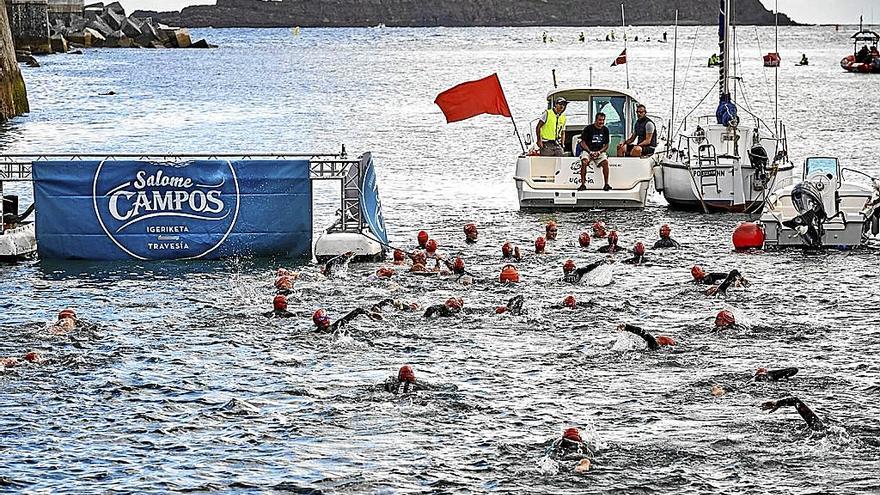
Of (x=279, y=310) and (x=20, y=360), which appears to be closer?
(x=20, y=360)

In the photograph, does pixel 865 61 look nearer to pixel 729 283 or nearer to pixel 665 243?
pixel 665 243

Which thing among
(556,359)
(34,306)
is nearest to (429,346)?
(556,359)

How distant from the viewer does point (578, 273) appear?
2452 centimetres

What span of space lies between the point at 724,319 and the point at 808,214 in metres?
7.52

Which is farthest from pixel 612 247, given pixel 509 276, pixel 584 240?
pixel 509 276

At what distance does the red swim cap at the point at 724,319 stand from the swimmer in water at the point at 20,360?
9805mm

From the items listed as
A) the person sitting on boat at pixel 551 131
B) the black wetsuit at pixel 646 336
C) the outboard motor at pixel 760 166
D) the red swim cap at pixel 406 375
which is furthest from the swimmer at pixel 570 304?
the person sitting on boat at pixel 551 131

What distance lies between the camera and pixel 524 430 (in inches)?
614

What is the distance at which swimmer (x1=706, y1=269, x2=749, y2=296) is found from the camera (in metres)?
23.0

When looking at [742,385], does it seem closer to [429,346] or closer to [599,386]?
[599,386]

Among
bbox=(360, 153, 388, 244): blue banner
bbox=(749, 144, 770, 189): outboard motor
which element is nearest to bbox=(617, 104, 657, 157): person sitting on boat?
bbox=(749, 144, 770, 189): outboard motor

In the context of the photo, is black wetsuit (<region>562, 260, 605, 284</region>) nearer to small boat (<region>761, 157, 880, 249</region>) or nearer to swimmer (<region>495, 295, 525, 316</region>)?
swimmer (<region>495, 295, 525, 316</region>)

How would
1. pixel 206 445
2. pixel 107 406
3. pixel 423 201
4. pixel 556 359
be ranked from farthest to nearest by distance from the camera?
pixel 423 201 → pixel 556 359 → pixel 107 406 → pixel 206 445

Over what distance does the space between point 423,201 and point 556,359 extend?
17026 mm
